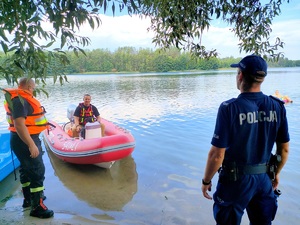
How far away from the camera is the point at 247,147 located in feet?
6.21

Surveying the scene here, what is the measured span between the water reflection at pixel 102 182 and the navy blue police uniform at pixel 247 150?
2505 millimetres

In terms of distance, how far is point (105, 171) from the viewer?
5.68 m

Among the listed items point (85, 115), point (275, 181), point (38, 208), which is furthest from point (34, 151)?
point (85, 115)

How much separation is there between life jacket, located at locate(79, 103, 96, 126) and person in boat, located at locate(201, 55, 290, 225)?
16.4ft

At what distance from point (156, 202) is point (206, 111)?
944cm

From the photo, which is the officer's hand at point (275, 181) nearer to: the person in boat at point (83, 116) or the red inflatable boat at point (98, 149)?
the red inflatable boat at point (98, 149)

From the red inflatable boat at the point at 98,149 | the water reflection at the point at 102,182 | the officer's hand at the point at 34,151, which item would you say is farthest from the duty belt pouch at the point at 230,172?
the red inflatable boat at the point at 98,149

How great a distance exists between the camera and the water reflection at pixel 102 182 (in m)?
4.40

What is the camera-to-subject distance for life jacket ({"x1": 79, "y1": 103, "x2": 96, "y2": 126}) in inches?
259

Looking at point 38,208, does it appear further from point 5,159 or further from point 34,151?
point 5,159

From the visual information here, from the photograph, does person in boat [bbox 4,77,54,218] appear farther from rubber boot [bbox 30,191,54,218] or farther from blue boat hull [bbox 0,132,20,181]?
blue boat hull [bbox 0,132,20,181]

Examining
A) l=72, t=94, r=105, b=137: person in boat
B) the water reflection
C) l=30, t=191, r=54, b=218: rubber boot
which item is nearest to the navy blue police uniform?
l=30, t=191, r=54, b=218: rubber boot

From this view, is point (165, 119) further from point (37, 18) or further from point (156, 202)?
point (37, 18)

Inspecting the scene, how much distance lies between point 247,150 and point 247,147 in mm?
25
